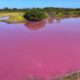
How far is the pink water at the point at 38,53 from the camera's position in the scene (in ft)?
32.4

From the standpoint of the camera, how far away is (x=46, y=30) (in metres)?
18.9

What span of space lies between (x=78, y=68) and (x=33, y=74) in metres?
2.08

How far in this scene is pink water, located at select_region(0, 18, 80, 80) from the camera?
987 cm

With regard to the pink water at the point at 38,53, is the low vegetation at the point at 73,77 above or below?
above

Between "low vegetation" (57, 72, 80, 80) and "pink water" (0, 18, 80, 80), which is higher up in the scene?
"low vegetation" (57, 72, 80, 80)

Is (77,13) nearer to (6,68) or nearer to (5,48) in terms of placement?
(5,48)

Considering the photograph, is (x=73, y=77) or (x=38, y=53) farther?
(x=38, y=53)

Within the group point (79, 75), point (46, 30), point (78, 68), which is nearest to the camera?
point (79, 75)

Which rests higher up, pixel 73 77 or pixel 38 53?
pixel 73 77

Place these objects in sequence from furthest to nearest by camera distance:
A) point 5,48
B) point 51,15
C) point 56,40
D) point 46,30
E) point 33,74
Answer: point 51,15 → point 46,30 → point 56,40 → point 5,48 → point 33,74

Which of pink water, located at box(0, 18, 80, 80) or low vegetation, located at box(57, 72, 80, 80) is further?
pink water, located at box(0, 18, 80, 80)

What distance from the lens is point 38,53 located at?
1239 centimetres

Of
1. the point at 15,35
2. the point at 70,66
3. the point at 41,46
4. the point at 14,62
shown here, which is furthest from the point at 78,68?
the point at 15,35

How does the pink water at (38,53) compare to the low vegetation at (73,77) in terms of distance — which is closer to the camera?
the low vegetation at (73,77)
